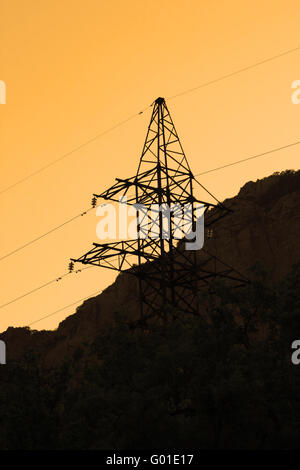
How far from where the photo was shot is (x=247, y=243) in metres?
96.5

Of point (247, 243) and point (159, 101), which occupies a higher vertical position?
point (247, 243)

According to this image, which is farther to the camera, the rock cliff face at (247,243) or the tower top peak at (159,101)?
the rock cliff face at (247,243)

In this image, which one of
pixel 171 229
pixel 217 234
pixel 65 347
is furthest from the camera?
pixel 65 347

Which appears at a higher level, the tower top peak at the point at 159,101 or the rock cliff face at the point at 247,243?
the rock cliff face at the point at 247,243

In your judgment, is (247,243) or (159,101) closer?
(159,101)

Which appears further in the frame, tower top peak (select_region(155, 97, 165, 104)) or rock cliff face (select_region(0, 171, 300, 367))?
rock cliff face (select_region(0, 171, 300, 367))

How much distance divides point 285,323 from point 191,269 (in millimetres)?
7029

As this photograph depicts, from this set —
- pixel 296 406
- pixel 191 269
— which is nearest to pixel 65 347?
pixel 191 269

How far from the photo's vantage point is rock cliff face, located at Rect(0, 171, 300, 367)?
9338 cm

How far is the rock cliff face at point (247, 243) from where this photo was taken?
93.4 meters

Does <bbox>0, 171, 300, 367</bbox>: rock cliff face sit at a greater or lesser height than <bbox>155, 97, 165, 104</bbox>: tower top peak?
greater
